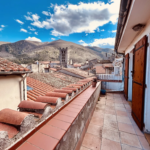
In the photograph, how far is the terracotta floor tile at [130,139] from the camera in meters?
2.27

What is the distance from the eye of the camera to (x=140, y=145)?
2.24 m

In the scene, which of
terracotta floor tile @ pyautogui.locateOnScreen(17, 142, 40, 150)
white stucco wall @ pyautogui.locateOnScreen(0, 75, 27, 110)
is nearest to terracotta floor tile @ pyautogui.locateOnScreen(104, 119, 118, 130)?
terracotta floor tile @ pyautogui.locateOnScreen(17, 142, 40, 150)

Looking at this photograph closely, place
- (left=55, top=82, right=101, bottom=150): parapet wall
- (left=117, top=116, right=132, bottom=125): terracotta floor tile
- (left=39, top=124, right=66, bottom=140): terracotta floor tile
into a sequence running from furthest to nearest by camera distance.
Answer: (left=117, top=116, right=132, bottom=125): terracotta floor tile
(left=55, top=82, right=101, bottom=150): parapet wall
(left=39, top=124, right=66, bottom=140): terracotta floor tile

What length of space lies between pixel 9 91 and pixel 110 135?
11.1 feet

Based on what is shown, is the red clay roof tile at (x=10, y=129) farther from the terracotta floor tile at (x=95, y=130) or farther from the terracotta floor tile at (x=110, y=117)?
the terracotta floor tile at (x=110, y=117)

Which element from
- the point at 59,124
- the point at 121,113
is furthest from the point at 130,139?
the point at 59,124

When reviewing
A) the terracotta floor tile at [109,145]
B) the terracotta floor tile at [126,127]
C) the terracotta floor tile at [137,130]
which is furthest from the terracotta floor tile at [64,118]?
the terracotta floor tile at [137,130]

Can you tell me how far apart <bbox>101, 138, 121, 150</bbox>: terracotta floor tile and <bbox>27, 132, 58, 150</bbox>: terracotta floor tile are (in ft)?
6.22

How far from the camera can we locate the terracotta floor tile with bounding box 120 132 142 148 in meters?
2.27

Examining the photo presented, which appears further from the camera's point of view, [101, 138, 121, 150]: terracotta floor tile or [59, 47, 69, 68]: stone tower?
[59, 47, 69, 68]: stone tower

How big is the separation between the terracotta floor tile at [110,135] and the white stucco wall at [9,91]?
9.85ft

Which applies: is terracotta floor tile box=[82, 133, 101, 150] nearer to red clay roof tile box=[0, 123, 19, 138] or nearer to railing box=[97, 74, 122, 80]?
red clay roof tile box=[0, 123, 19, 138]

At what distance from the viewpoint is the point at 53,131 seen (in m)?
1.08

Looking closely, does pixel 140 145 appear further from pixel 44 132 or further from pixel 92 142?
pixel 44 132
